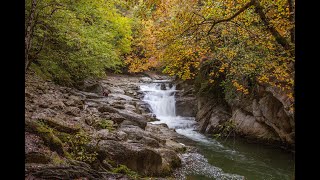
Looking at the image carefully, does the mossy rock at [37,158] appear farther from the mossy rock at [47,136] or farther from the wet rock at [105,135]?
the wet rock at [105,135]

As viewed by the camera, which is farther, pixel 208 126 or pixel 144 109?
pixel 144 109

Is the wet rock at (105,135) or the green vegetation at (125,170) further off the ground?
the wet rock at (105,135)

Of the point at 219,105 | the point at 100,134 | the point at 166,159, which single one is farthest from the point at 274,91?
the point at 100,134

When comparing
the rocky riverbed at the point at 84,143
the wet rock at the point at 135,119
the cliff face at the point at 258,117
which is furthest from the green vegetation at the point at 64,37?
the cliff face at the point at 258,117

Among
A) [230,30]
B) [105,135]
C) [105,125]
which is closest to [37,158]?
[105,135]

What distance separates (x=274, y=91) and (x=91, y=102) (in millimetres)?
10329

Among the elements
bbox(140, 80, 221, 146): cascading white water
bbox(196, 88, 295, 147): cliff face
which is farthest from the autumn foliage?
bbox(140, 80, 221, 146): cascading white water

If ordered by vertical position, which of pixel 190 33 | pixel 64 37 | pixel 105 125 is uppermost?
pixel 64 37

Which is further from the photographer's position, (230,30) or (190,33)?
(230,30)

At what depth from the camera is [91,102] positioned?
16.5m

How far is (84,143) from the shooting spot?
934cm

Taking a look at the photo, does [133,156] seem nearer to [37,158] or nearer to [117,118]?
[37,158]

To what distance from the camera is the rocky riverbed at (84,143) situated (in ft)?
22.8
